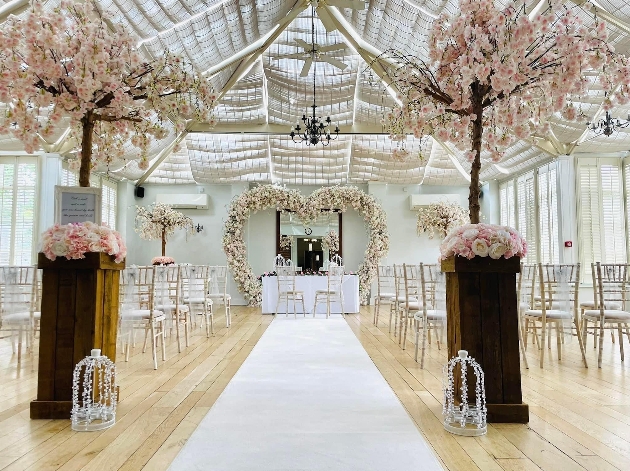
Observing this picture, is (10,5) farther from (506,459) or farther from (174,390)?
(506,459)

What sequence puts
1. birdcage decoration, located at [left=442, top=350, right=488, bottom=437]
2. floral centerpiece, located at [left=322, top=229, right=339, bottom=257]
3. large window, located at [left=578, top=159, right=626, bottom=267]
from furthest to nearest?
floral centerpiece, located at [left=322, top=229, right=339, bottom=257]
large window, located at [left=578, top=159, right=626, bottom=267]
birdcage decoration, located at [left=442, top=350, right=488, bottom=437]

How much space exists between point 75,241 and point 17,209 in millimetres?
7868

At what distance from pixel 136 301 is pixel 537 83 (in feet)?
14.4

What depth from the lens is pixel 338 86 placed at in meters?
10.4

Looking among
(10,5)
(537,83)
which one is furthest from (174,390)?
(10,5)

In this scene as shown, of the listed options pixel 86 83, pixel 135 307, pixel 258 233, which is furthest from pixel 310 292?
pixel 86 83

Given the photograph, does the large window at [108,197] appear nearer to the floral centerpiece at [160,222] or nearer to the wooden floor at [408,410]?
the floral centerpiece at [160,222]

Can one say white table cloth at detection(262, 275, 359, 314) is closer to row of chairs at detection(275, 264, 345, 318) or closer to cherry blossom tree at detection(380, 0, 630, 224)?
row of chairs at detection(275, 264, 345, 318)

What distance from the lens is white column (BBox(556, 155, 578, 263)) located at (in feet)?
31.5

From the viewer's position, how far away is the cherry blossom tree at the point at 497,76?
3.16 metres

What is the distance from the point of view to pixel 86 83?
126 inches

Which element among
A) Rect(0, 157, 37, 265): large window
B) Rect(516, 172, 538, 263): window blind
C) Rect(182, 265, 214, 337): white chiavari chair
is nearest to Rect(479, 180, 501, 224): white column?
Rect(516, 172, 538, 263): window blind

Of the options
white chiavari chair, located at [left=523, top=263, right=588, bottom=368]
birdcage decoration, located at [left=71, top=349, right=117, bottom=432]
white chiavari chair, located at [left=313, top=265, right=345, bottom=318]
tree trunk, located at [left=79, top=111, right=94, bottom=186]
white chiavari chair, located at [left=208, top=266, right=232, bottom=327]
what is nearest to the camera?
birdcage decoration, located at [left=71, top=349, right=117, bottom=432]

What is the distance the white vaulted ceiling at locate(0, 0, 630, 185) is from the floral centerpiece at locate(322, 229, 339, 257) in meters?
1.50
